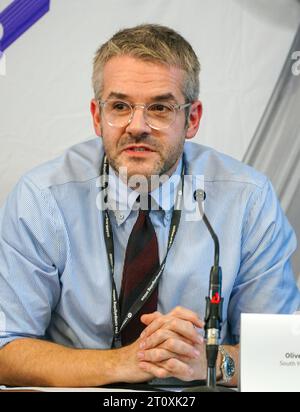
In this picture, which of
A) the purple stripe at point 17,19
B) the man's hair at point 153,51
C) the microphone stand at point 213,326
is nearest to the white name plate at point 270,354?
the microphone stand at point 213,326

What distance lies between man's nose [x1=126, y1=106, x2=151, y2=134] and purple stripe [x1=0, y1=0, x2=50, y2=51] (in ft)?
2.00

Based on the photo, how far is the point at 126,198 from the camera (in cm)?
223

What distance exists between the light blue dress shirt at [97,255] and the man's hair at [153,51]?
0.26 metres

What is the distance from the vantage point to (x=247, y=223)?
228 centimetres

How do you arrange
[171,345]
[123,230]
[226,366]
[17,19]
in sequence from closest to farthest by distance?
[171,345], [226,366], [123,230], [17,19]

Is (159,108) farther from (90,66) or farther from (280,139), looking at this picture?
(280,139)

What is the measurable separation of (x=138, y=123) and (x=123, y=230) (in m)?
0.31

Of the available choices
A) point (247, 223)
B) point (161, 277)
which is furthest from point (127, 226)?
point (247, 223)

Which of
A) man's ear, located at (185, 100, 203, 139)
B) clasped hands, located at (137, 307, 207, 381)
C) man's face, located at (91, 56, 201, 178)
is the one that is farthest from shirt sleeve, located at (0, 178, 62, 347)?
man's ear, located at (185, 100, 203, 139)

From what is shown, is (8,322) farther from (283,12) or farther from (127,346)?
(283,12)

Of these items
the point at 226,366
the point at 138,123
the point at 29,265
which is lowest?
the point at 226,366

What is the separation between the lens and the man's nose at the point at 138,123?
2119 mm

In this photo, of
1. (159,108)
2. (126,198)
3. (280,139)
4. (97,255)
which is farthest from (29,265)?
(280,139)

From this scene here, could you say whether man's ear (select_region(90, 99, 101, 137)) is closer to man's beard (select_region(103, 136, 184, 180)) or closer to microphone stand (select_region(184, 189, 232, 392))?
man's beard (select_region(103, 136, 184, 180))
